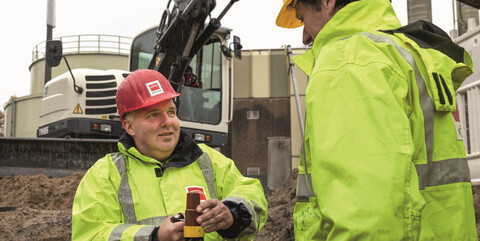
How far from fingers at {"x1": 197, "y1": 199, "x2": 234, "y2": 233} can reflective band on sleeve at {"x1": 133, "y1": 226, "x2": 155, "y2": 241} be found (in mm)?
254

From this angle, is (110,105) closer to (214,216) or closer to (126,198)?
(126,198)

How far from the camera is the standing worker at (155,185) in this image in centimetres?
236

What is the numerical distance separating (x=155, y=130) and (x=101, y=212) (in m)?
0.50

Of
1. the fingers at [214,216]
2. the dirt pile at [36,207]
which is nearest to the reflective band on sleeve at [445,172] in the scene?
the fingers at [214,216]

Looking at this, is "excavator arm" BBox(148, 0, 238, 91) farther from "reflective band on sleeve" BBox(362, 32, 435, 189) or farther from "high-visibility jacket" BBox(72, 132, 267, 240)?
"reflective band on sleeve" BBox(362, 32, 435, 189)

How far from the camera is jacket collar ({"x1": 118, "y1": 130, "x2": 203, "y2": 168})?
2623 mm

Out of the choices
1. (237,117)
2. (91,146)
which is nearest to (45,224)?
(91,146)

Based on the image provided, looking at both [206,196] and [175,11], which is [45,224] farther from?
[206,196]

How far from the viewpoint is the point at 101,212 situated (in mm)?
2439

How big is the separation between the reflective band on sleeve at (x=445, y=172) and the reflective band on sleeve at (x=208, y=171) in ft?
3.68

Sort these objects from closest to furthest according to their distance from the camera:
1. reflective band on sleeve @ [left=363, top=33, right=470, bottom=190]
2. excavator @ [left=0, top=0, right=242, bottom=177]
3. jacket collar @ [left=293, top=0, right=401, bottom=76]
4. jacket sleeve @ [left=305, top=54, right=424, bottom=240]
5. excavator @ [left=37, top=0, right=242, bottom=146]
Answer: jacket sleeve @ [left=305, top=54, right=424, bottom=240] < reflective band on sleeve @ [left=363, top=33, right=470, bottom=190] < jacket collar @ [left=293, top=0, right=401, bottom=76] < excavator @ [left=0, top=0, right=242, bottom=177] < excavator @ [left=37, top=0, right=242, bottom=146]

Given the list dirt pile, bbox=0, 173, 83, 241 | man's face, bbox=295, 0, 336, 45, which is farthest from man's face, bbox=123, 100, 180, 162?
dirt pile, bbox=0, 173, 83, 241

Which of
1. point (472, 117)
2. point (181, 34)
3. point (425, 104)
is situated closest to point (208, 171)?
point (425, 104)

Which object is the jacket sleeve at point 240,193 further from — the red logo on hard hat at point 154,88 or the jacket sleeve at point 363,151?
the jacket sleeve at point 363,151
